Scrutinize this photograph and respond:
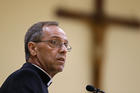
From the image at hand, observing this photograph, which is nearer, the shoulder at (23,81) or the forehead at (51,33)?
the shoulder at (23,81)

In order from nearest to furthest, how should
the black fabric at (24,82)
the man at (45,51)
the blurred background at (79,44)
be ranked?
the black fabric at (24,82) → the man at (45,51) → the blurred background at (79,44)

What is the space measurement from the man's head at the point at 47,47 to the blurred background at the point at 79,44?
2148mm

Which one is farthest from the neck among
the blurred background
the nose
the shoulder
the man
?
the blurred background

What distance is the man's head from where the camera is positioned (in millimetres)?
3137

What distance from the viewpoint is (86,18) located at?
600 cm

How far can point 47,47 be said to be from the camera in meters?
3.19

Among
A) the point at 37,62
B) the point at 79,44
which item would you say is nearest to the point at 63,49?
the point at 37,62

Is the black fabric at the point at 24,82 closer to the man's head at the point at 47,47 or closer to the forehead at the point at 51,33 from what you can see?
the man's head at the point at 47,47

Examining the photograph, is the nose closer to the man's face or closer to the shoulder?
the man's face

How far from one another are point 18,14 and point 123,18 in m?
1.48

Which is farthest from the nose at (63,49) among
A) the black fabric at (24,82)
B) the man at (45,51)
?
the black fabric at (24,82)

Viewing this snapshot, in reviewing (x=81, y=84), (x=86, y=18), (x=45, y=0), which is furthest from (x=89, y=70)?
(x=45, y=0)

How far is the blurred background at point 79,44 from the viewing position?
5.41 meters

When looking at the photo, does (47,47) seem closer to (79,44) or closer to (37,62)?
(37,62)
